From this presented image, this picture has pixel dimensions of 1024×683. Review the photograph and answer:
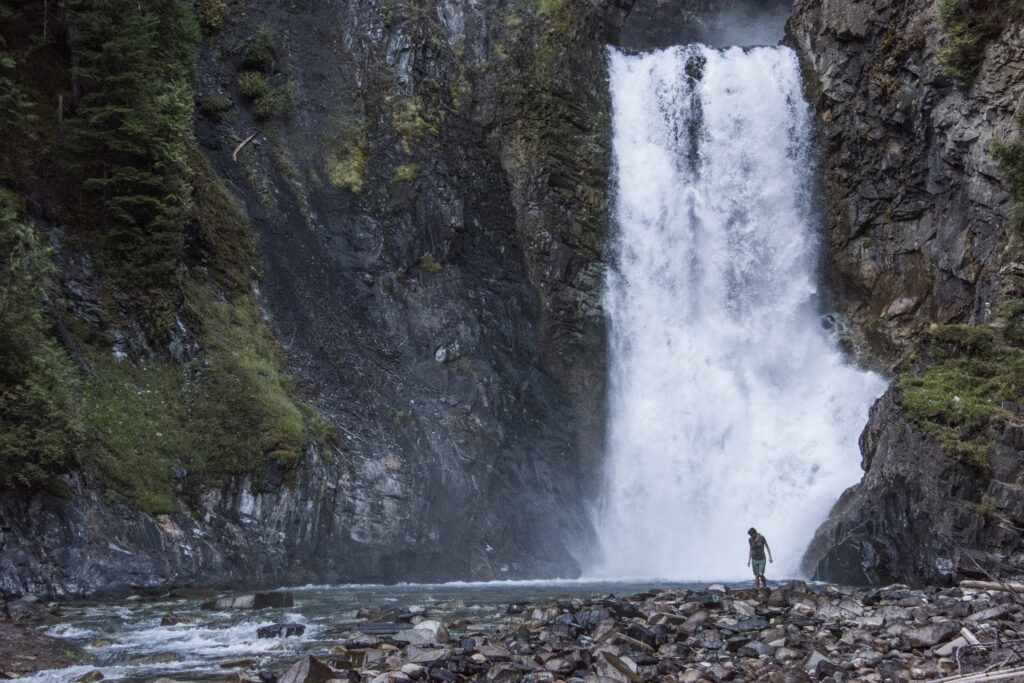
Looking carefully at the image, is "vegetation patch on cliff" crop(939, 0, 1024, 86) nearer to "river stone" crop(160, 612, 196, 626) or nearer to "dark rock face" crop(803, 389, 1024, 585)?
"dark rock face" crop(803, 389, 1024, 585)

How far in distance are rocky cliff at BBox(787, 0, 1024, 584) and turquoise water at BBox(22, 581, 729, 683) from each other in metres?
7.41

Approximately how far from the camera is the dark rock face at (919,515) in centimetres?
1341

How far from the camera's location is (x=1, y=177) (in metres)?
15.9

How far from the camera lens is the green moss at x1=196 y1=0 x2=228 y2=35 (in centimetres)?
2636

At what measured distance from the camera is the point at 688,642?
9.46 m

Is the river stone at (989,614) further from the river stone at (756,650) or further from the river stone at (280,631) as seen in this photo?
the river stone at (280,631)

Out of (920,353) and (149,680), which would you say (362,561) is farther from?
(920,353)

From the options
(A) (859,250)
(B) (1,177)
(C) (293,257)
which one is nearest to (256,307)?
(C) (293,257)

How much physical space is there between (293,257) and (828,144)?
740 inches

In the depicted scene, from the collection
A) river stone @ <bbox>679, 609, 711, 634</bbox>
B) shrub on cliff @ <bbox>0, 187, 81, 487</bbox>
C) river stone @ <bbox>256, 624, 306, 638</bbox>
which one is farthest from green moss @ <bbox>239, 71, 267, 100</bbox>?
river stone @ <bbox>679, 609, 711, 634</bbox>

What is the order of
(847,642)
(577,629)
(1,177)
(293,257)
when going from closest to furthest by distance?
1. (847,642)
2. (577,629)
3. (1,177)
4. (293,257)

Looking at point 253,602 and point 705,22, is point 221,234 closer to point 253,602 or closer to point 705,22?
point 253,602

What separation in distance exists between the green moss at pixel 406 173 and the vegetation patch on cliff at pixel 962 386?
15.6m

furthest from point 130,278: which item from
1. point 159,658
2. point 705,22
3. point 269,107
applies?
point 705,22
